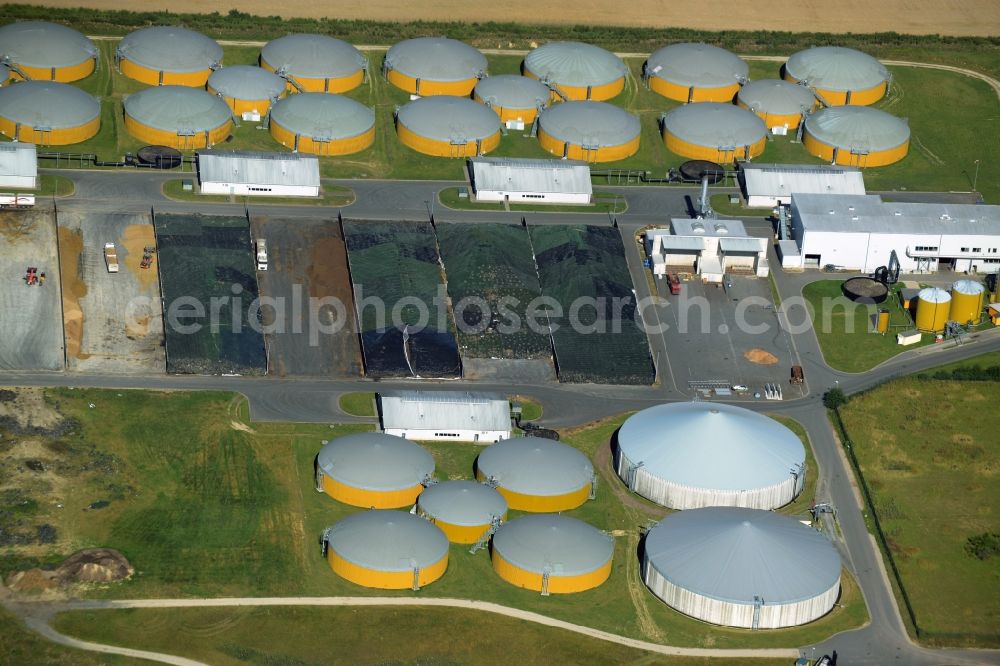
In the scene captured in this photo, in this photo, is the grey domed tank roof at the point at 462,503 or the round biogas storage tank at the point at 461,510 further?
the grey domed tank roof at the point at 462,503

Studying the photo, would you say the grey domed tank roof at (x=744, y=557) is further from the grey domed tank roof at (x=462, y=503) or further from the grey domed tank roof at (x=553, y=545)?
the grey domed tank roof at (x=462, y=503)

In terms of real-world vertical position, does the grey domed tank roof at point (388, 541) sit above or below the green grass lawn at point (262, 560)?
above

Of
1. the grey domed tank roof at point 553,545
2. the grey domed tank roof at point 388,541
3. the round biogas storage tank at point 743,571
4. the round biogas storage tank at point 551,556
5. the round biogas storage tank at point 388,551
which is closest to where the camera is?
the round biogas storage tank at point 743,571

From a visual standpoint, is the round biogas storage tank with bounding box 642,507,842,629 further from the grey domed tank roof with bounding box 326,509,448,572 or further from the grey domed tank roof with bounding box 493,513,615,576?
the grey domed tank roof with bounding box 326,509,448,572

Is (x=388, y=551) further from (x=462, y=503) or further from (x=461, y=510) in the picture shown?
(x=462, y=503)

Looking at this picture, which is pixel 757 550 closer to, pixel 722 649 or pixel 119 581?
pixel 722 649

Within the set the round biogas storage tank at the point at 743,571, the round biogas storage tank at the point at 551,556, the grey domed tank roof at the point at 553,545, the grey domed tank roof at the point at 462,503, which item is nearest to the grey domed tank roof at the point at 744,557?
the round biogas storage tank at the point at 743,571

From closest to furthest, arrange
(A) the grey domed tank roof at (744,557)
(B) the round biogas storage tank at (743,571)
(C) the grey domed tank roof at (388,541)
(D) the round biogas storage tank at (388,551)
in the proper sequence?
1. (B) the round biogas storage tank at (743,571)
2. (D) the round biogas storage tank at (388,551)
3. (C) the grey domed tank roof at (388,541)
4. (A) the grey domed tank roof at (744,557)

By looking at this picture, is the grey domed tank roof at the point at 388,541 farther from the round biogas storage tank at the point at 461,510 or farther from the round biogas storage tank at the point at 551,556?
the round biogas storage tank at the point at 551,556
